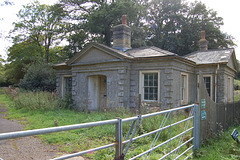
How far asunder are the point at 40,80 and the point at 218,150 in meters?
18.0

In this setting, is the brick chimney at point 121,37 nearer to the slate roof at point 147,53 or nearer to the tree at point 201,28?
the slate roof at point 147,53

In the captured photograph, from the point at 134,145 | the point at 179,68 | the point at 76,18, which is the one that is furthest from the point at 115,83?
the point at 76,18

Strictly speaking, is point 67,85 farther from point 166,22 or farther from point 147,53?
point 166,22

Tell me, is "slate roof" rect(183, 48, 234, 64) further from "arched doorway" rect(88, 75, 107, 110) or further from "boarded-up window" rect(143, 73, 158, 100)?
"arched doorway" rect(88, 75, 107, 110)

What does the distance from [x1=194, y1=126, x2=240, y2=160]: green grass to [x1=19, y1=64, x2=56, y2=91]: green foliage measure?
53.0ft

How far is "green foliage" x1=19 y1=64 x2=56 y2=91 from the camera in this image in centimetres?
1920

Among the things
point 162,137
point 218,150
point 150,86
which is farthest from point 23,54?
point 218,150

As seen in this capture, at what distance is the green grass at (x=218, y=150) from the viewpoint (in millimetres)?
4953

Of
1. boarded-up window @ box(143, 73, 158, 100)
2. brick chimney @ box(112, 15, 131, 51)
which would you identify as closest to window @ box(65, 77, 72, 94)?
brick chimney @ box(112, 15, 131, 51)

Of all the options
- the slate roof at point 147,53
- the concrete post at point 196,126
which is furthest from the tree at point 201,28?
the concrete post at point 196,126

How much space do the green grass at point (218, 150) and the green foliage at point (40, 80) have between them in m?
16.1

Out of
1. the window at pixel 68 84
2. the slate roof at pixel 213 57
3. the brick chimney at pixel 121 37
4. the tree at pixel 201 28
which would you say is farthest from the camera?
the tree at pixel 201 28

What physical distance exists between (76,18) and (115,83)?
19735 mm

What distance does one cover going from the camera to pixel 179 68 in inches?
441
